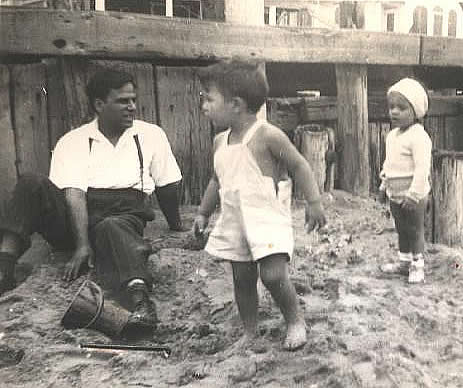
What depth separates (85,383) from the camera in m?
2.31

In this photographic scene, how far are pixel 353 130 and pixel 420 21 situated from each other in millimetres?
895

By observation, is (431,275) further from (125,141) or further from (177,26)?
(177,26)

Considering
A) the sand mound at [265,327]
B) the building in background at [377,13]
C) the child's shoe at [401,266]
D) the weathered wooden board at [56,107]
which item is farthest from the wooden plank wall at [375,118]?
the weathered wooden board at [56,107]

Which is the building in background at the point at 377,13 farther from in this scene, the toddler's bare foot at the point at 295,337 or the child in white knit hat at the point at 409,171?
the toddler's bare foot at the point at 295,337

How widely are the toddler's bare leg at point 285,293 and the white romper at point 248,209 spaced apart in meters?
0.06

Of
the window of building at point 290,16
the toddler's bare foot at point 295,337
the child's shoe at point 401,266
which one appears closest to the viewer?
the toddler's bare foot at point 295,337

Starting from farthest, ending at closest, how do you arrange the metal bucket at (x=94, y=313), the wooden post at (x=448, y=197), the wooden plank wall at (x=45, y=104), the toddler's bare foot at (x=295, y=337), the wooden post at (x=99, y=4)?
the wooden post at (x=99, y=4) → the wooden post at (x=448, y=197) → the wooden plank wall at (x=45, y=104) → the metal bucket at (x=94, y=313) → the toddler's bare foot at (x=295, y=337)

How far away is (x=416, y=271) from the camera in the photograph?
10.7 ft

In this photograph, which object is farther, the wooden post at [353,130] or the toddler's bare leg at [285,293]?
the wooden post at [353,130]

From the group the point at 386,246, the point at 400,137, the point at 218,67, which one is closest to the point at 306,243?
the point at 386,246

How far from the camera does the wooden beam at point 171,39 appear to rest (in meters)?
3.33

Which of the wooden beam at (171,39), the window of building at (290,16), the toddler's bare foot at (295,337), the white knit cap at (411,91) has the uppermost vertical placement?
the window of building at (290,16)

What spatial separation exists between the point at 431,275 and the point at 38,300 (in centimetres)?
210

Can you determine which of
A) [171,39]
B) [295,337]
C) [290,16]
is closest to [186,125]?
[171,39]
